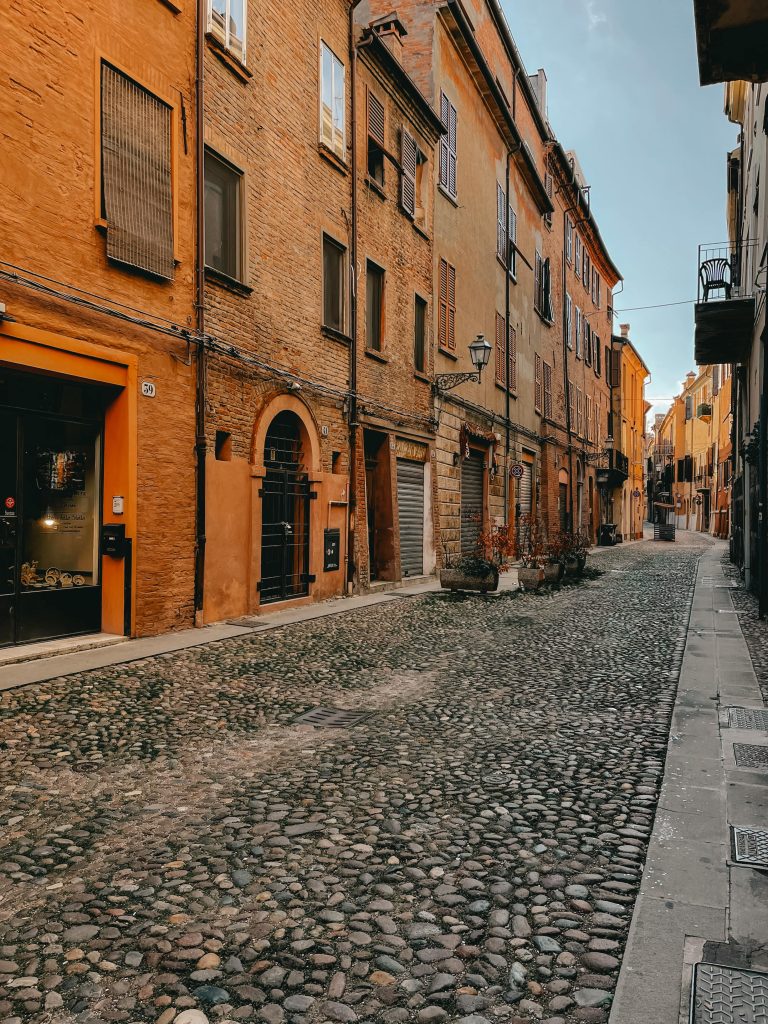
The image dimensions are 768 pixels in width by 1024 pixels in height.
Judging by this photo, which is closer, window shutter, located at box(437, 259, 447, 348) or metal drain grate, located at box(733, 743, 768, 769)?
metal drain grate, located at box(733, 743, 768, 769)

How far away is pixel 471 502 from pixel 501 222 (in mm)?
8802

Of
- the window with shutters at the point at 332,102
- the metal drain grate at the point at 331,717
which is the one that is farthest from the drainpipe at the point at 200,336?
the metal drain grate at the point at 331,717

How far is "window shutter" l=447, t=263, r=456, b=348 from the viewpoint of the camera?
1745 cm

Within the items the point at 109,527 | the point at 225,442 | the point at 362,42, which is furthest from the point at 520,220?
the point at 109,527

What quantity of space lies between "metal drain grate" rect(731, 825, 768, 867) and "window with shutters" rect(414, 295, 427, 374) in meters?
13.7

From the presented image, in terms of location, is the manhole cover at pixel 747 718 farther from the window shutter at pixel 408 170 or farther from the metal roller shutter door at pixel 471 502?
the metal roller shutter door at pixel 471 502

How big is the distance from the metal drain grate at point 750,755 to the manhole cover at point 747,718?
434 mm

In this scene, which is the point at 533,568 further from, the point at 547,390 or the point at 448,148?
the point at 547,390

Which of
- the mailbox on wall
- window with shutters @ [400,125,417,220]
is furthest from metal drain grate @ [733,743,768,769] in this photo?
window with shutters @ [400,125,417,220]

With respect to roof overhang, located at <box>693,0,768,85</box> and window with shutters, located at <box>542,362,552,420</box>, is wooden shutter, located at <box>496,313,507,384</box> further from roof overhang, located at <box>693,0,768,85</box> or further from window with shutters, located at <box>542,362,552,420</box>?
roof overhang, located at <box>693,0,768,85</box>

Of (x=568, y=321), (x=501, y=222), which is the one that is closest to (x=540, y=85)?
(x=568, y=321)

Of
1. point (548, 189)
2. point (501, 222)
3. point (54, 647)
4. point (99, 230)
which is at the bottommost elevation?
point (54, 647)

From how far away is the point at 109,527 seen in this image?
8062 mm

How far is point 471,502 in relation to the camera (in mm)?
19531
